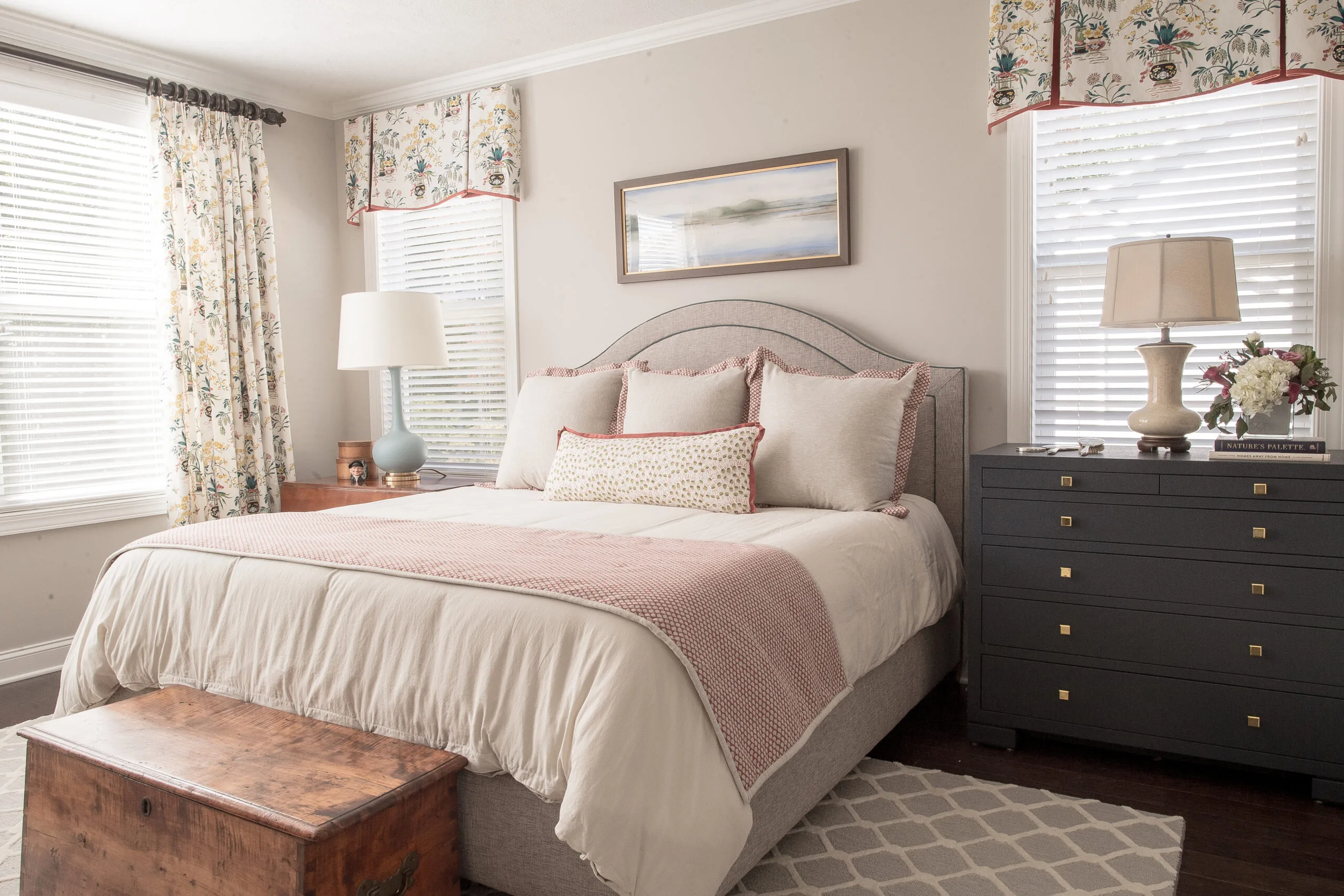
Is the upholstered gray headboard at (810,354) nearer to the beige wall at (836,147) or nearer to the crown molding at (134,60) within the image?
the beige wall at (836,147)

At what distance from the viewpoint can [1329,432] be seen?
274 cm

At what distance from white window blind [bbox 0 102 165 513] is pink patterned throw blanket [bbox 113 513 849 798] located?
1598 mm

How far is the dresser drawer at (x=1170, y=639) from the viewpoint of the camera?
2.29m

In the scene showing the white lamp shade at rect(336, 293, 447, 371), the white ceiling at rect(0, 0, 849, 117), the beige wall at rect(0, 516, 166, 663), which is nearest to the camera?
the white ceiling at rect(0, 0, 849, 117)

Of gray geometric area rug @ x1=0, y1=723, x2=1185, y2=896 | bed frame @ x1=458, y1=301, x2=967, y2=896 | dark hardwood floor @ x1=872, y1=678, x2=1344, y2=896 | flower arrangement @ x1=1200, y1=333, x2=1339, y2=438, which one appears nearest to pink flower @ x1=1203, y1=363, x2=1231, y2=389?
flower arrangement @ x1=1200, y1=333, x2=1339, y2=438

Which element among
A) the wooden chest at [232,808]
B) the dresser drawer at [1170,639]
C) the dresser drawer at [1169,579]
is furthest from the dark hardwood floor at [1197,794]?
the wooden chest at [232,808]

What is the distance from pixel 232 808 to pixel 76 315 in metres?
2.91

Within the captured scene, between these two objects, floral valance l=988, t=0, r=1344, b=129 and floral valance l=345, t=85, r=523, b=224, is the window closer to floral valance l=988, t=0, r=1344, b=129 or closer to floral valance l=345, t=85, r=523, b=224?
floral valance l=345, t=85, r=523, b=224

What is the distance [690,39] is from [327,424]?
101 inches

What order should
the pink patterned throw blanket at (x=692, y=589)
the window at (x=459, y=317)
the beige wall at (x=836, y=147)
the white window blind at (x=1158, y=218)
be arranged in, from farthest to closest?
the window at (x=459, y=317)
the beige wall at (x=836, y=147)
the white window blind at (x=1158, y=218)
the pink patterned throw blanket at (x=692, y=589)

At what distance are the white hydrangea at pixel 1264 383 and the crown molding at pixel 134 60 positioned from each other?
162 inches

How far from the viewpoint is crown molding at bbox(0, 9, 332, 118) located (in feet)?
11.5

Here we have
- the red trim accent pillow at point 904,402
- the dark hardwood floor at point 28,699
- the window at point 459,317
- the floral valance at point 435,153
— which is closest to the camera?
the red trim accent pillow at point 904,402

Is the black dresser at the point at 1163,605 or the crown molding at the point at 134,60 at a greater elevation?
the crown molding at the point at 134,60
